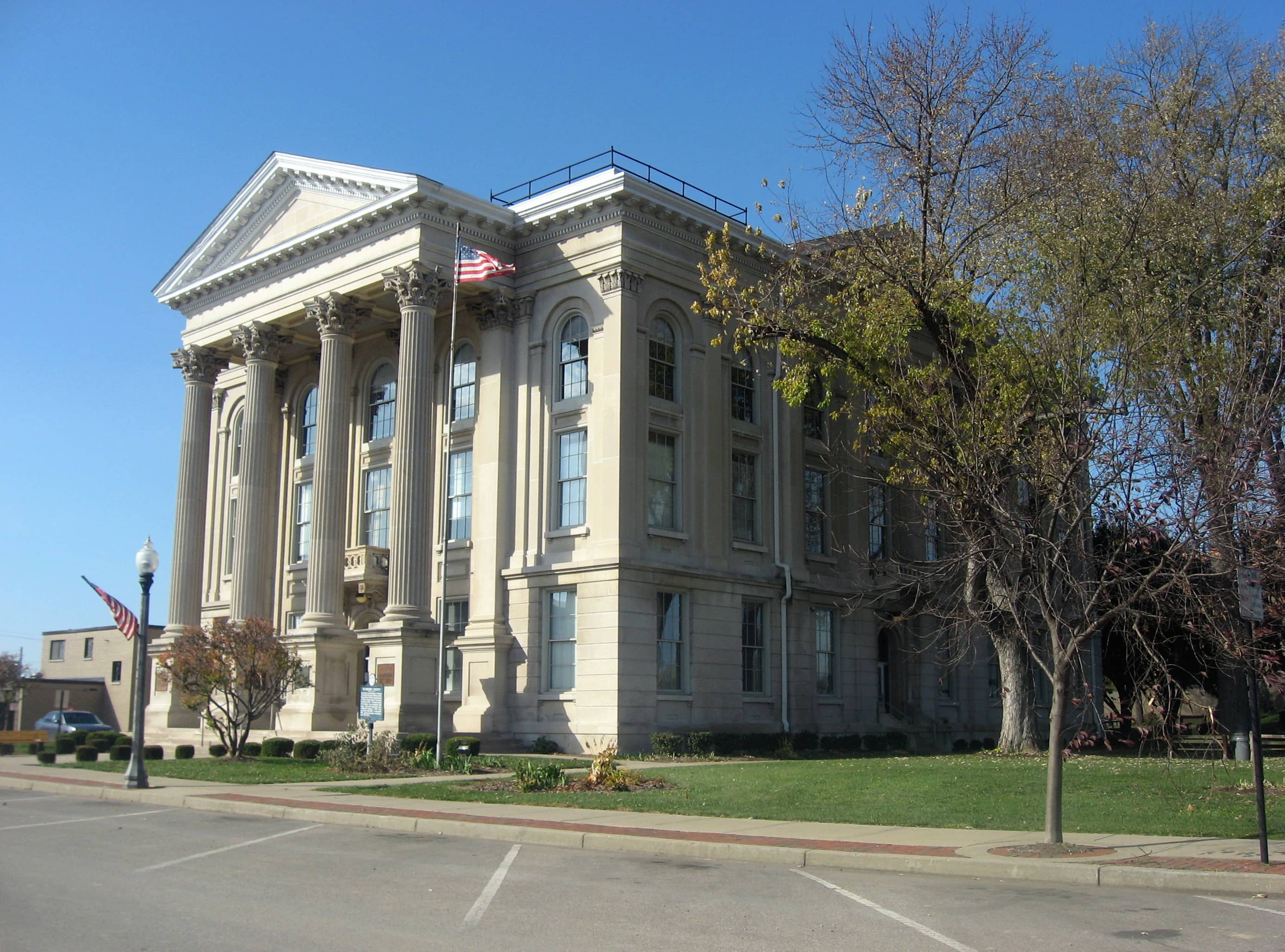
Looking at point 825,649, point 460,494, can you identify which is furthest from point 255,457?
point 825,649

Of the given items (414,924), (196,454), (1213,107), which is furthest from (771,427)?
(414,924)

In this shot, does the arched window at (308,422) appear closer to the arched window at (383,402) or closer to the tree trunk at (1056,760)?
the arched window at (383,402)

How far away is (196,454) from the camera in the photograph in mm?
42000

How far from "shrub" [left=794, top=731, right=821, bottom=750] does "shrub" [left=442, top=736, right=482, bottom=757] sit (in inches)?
373

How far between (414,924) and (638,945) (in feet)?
6.13

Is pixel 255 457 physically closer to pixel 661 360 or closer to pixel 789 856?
pixel 661 360

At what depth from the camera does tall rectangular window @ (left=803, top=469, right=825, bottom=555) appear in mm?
39500

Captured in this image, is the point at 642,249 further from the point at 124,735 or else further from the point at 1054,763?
the point at 1054,763

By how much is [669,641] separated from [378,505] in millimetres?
11678

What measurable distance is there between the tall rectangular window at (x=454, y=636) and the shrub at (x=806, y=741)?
388 inches

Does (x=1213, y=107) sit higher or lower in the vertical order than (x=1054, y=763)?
higher

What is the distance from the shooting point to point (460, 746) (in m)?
29.6

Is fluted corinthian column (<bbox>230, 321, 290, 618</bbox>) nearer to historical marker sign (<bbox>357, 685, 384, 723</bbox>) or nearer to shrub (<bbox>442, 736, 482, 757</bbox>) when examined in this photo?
shrub (<bbox>442, 736, 482, 757</bbox>)

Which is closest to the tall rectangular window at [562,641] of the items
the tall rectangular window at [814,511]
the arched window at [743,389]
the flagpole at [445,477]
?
the flagpole at [445,477]
